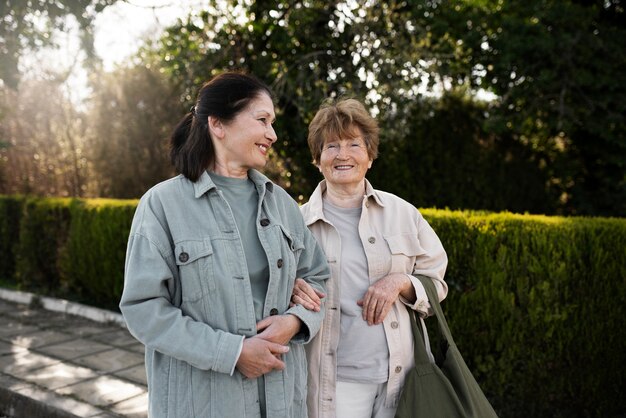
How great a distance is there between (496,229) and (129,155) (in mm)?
8026

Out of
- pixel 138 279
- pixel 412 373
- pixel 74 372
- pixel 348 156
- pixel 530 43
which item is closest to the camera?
pixel 138 279

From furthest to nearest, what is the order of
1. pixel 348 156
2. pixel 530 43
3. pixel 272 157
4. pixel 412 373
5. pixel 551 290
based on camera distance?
pixel 272 157, pixel 530 43, pixel 551 290, pixel 348 156, pixel 412 373

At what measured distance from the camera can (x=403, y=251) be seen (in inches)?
104

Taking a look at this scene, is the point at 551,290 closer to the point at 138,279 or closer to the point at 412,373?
the point at 412,373

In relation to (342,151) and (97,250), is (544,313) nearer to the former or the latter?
(342,151)

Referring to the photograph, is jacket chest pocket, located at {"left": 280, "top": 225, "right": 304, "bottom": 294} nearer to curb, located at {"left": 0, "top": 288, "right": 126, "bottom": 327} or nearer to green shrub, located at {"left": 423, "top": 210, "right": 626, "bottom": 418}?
green shrub, located at {"left": 423, "top": 210, "right": 626, "bottom": 418}

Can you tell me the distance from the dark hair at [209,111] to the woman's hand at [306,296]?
57cm

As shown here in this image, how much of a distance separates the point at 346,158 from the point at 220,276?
0.89 m

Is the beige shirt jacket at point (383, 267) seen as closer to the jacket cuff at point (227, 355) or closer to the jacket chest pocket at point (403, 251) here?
the jacket chest pocket at point (403, 251)

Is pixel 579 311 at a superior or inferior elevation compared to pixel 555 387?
superior

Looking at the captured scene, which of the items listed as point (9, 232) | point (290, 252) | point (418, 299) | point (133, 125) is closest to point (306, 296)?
point (290, 252)

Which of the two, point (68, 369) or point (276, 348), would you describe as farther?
point (68, 369)

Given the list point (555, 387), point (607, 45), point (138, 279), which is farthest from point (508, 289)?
point (607, 45)

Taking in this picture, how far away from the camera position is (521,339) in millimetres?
4309
